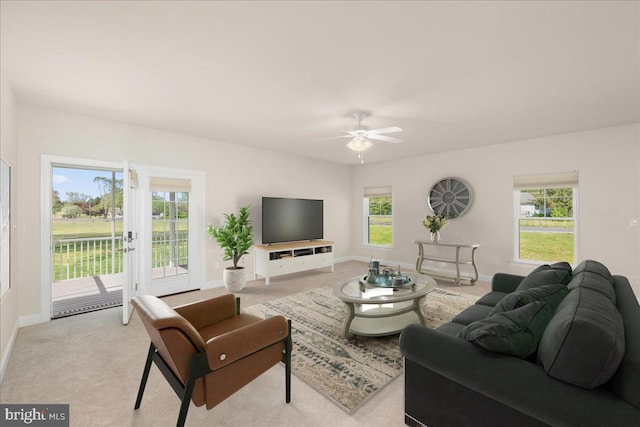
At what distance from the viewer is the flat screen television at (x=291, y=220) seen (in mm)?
5445

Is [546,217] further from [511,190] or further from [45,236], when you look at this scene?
[45,236]

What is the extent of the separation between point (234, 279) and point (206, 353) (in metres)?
3.18

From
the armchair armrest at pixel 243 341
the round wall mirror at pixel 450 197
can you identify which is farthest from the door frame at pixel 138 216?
the round wall mirror at pixel 450 197

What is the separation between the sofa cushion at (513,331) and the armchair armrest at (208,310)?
174 centimetres

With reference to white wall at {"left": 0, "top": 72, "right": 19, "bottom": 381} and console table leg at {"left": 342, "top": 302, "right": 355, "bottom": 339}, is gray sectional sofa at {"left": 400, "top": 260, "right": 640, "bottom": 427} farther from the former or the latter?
white wall at {"left": 0, "top": 72, "right": 19, "bottom": 381}

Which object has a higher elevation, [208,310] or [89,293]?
[208,310]

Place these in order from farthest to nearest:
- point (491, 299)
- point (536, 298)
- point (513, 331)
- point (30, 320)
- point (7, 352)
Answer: point (30, 320), point (491, 299), point (7, 352), point (536, 298), point (513, 331)

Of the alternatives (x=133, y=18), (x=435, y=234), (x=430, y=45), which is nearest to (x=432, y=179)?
(x=435, y=234)

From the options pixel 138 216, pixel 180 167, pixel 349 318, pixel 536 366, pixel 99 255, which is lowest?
pixel 349 318

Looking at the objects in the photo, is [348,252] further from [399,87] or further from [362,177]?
[399,87]

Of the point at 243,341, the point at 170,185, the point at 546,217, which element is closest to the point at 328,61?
the point at 243,341

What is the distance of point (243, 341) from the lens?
168cm

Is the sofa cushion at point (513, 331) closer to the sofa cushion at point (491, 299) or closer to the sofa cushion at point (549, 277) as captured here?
the sofa cushion at point (549, 277)

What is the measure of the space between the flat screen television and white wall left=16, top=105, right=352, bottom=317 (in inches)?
10.3
